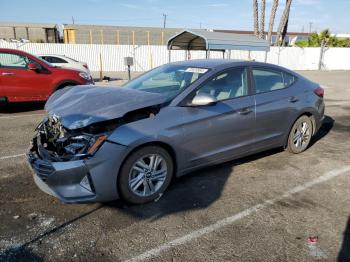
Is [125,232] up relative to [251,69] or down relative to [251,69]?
down

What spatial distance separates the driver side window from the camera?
4.42 meters

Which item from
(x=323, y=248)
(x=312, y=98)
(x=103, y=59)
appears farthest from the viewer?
(x=103, y=59)

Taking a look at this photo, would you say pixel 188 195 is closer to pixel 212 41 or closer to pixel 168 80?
pixel 168 80

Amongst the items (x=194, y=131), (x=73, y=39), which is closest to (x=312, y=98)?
(x=194, y=131)

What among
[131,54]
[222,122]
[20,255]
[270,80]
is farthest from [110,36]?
[20,255]

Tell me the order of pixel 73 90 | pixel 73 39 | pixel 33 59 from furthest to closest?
pixel 73 39 < pixel 33 59 < pixel 73 90

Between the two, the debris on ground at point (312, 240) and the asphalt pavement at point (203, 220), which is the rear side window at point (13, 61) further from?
the debris on ground at point (312, 240)

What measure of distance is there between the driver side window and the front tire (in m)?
0.98

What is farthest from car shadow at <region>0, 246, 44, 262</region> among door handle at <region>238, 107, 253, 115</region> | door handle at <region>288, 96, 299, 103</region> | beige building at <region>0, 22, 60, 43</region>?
beige building at <region>0, 22, 60, 43</region>

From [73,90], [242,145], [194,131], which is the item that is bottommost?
[242,145]

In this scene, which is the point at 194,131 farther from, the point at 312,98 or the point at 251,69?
the point at 312,98

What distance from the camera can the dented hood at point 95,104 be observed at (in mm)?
3596

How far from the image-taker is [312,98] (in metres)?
5.68

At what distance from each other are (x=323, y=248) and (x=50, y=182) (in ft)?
8.60
